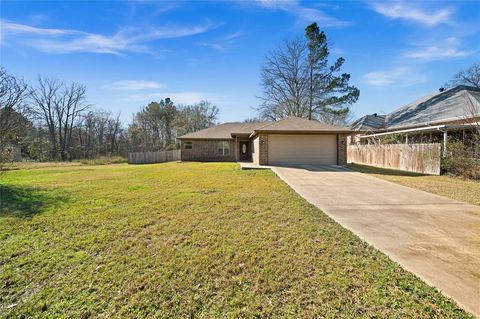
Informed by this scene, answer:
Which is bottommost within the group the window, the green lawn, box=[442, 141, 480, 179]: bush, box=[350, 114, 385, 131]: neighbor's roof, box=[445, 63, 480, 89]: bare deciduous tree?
the green lawn

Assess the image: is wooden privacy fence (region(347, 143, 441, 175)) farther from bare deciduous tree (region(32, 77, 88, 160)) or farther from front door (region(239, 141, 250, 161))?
bare deciduous tree (region(32, 77, 88, 160))

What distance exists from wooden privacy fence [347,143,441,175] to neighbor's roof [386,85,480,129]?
4.28 meters

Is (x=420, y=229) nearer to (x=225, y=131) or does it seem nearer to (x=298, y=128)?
(x=298, y=128)

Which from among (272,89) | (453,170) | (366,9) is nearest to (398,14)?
(366,9)

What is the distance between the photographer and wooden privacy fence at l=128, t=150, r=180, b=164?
24359 millimetres

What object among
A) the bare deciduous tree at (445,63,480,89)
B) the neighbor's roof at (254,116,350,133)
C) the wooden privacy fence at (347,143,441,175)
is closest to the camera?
the wooden privacy fence at (347,143,441,175)

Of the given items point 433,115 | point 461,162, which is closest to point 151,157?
point 461,162

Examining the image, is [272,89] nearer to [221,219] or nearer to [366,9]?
[366,9]

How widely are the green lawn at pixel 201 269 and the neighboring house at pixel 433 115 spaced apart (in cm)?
1216

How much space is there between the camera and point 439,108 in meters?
17.3

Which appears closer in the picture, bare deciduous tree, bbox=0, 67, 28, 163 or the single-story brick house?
bare deciduous tree, bbox=0, 67, 28, 163

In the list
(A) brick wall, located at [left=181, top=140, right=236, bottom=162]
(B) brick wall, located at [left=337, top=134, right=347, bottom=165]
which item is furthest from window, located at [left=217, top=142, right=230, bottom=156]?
(B) brick wall, located at [left=337, top=134, right=347, bottom=165]

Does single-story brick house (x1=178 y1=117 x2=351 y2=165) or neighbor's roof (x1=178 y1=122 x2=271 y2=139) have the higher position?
neighbor's roof (x1=178 y1=122 x2=271 y2=139)

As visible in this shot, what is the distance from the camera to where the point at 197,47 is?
12672 mm
